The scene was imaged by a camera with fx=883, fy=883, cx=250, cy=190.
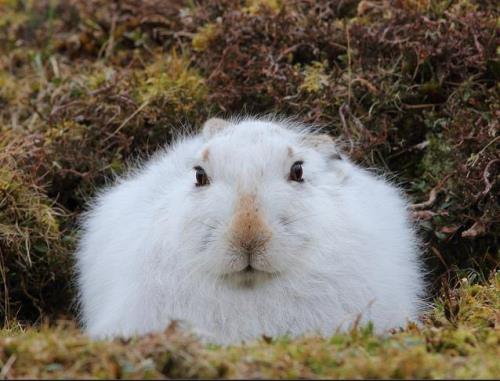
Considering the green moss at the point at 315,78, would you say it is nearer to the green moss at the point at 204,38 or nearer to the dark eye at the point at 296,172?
the green moss at the point at 204,38

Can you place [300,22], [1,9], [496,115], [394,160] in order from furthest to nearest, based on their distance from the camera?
[1,9]
[300,22]
[394,160]
[496,115]

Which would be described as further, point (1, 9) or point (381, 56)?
point (1, 9)

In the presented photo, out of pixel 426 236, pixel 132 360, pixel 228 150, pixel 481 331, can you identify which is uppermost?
pixel 228 150

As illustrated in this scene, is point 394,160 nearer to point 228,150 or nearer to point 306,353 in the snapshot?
point 228,150

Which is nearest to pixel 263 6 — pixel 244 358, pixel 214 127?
pixel 214 127

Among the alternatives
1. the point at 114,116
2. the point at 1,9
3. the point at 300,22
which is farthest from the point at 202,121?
the point at 1,9

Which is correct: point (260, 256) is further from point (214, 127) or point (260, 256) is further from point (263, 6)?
point (263, 6)

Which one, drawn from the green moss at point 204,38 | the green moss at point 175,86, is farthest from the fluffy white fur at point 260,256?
the green moss at point 204,38
